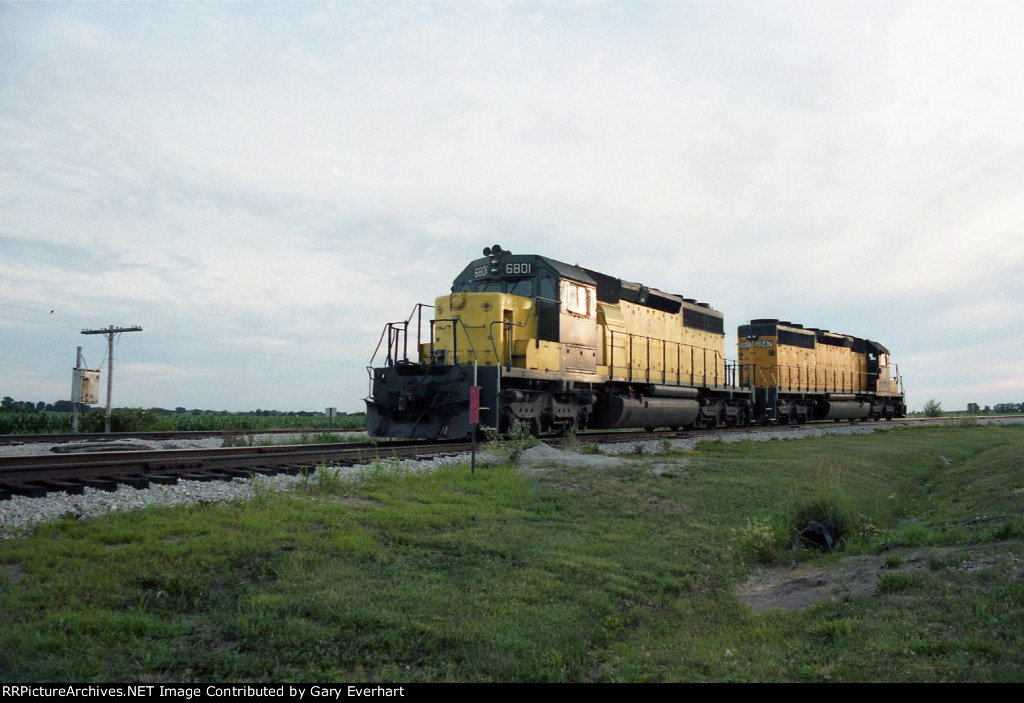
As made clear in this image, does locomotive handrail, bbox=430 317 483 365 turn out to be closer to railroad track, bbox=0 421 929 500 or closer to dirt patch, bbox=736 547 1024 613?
railroad track, bbox=0 421 929 500

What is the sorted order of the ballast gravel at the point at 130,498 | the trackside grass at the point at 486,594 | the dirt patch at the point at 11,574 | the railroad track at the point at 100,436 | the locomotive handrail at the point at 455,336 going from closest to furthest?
1. the trackside grass at the point at 486,594
2. the dirt patch at the point at 11,574
3. the ballast gravel at the point at 130,498
4. the locomotive handrail at the point at 455,336
5. the railroad track at the point at 100,436

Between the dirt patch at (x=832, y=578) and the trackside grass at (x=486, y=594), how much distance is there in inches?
1.8

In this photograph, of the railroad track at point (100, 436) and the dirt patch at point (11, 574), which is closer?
the dirt patch at point (11, 574)

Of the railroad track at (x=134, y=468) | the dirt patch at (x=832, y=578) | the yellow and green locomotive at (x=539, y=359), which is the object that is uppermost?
the yellow and green locomotive at (x=539, y=359)

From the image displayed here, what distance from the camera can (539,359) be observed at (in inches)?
566

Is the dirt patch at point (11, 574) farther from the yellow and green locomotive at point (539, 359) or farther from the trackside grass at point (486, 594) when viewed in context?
the yellow and green locomotive at point (539, 359)

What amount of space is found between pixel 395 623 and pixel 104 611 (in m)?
1.54

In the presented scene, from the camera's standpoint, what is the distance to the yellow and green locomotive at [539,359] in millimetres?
13375

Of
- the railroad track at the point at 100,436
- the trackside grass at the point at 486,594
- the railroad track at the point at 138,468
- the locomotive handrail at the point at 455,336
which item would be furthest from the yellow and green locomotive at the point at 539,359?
the railroad track at the point at 100,436

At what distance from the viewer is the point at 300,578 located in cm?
443

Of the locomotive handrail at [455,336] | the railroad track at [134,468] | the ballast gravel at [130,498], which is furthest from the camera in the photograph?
the locomotive handrail at [455,336]

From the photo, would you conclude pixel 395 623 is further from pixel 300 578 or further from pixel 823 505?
pixel 823 505

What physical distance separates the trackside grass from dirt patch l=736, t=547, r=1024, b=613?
0.05 metres
